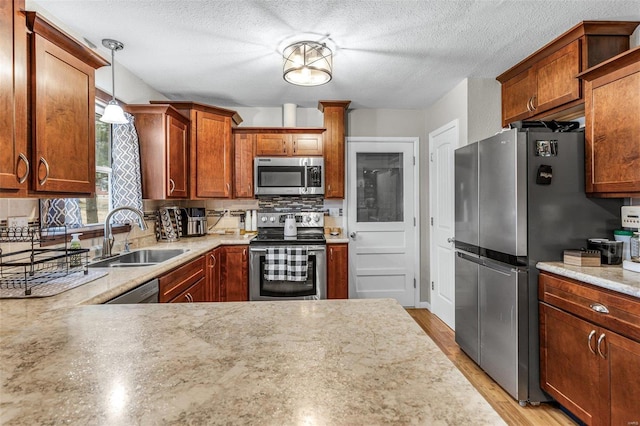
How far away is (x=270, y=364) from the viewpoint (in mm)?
732

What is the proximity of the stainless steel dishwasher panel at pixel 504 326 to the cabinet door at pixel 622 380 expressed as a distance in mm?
448

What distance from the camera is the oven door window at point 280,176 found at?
145 inches

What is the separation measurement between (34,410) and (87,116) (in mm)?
1603

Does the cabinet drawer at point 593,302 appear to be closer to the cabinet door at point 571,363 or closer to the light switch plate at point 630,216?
the cabinet door at point 571,363

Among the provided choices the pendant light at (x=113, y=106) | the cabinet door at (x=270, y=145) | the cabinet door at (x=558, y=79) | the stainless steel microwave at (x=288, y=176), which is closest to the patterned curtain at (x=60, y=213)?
the pendant light at (x=113, y=106)

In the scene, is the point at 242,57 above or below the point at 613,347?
above

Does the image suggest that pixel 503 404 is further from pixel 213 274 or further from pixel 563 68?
pixel 213 274

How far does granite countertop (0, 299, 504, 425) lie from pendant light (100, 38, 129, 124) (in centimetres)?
148

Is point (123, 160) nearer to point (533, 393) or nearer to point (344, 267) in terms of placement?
point (344, 267)

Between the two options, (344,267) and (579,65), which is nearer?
(579,65)

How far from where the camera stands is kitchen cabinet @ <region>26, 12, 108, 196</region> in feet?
4.67

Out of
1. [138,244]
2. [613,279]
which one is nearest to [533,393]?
[613,279]

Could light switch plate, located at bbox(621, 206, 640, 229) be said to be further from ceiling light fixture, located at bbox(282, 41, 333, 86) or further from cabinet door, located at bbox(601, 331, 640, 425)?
ceiling light fixture, located at bbox(282, 41, 333, 86)

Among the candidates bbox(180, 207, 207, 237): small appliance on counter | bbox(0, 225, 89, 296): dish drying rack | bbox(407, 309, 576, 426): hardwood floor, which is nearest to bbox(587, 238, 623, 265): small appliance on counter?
bbox(407, 309, 576, 426): hardwood floor
